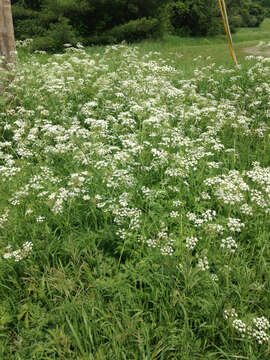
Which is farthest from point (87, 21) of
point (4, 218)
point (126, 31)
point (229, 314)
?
point (229, 314)

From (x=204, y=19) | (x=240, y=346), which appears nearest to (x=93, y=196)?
(x=240, y=346)

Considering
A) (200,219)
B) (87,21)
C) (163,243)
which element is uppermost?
(87,21)

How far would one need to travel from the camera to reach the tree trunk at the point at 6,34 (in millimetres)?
5887

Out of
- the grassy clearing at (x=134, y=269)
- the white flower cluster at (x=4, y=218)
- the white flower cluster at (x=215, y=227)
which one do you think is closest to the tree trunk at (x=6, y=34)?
the grassy clearing at (x=134, y=269)

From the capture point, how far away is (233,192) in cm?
297

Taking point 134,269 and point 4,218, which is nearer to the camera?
point 134,269

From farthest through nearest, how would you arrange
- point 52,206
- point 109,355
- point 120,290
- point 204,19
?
point 204,19 < point 52,206 < point 120,290 < point 109,355

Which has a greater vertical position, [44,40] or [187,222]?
[44,40]

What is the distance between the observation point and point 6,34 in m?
6.08

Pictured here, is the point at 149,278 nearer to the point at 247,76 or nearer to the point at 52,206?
the point at 52,206

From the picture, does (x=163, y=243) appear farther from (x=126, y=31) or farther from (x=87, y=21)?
(x=87, y=21)

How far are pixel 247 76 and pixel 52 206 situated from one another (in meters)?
6.01

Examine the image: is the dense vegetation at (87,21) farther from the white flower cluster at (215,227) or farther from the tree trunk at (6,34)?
the white flower cluster at (215,227)

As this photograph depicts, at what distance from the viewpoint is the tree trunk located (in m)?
5.89
